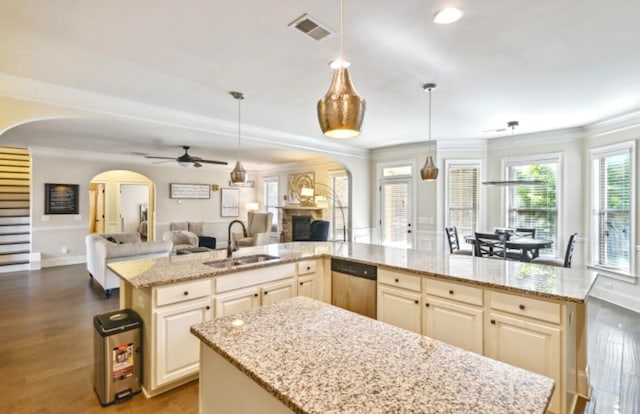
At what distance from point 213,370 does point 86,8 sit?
2.42m

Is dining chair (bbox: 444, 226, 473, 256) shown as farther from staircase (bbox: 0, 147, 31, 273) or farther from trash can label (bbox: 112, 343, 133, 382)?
staircase (bbox: 0, 147, 31, 273)

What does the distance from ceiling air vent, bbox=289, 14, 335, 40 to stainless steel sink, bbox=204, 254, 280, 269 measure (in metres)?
1.99

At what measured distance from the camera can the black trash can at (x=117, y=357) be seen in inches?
89.4

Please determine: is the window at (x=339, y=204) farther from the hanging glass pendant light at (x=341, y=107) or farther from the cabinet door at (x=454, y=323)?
the hanging glass pendant light at (x=341, y=107)

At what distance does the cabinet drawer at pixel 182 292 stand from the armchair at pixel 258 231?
5113 mm

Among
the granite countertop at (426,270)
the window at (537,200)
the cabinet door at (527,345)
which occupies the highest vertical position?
the window at (537,200)

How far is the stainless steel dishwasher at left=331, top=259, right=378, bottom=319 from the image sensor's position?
9.70 ft

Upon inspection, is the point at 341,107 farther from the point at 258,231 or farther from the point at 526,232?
the point at 258,231

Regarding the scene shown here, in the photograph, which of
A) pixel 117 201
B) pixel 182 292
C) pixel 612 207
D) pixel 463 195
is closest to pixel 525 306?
pixel 182 292

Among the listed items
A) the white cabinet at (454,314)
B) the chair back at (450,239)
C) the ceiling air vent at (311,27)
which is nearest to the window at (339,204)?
the chair back at (450,239)

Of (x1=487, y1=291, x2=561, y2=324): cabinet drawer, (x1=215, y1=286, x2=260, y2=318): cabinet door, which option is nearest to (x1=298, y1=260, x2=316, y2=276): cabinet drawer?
(x1=215, y1=286, x2=260, y2=318): cabinet door

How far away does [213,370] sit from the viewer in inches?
54.2

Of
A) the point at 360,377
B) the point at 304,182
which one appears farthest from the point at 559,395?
the point at 304,182

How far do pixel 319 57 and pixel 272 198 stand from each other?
769cm
